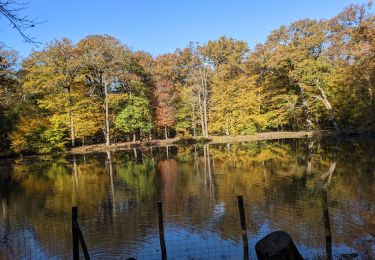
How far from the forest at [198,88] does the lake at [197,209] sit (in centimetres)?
1861

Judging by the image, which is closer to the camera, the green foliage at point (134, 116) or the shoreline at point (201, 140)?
the shoreline at point (201, 140)

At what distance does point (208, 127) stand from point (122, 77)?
15.8 metres

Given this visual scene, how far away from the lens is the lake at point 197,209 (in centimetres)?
977

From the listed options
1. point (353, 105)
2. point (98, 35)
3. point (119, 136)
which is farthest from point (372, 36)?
point (119, 136)

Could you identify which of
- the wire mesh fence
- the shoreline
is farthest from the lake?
the shoreline

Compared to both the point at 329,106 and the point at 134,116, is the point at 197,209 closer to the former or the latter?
the point at 329,106

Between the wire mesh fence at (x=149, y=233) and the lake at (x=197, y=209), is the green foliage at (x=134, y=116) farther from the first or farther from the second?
the wire mesh fence at (x=149, y=233)

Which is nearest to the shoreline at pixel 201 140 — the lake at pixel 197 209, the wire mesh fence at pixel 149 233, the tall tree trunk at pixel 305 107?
the tall tree trunk at pixel 305 107

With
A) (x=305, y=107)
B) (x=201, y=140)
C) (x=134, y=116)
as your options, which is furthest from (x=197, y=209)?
(x=305, y=107)

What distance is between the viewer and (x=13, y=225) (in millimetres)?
13219

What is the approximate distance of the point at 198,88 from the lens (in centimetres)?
5656

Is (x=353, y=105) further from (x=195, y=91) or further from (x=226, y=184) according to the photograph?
(x=226, y=184)

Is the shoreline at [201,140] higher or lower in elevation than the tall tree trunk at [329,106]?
lower

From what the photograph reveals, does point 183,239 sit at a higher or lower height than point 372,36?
lower
